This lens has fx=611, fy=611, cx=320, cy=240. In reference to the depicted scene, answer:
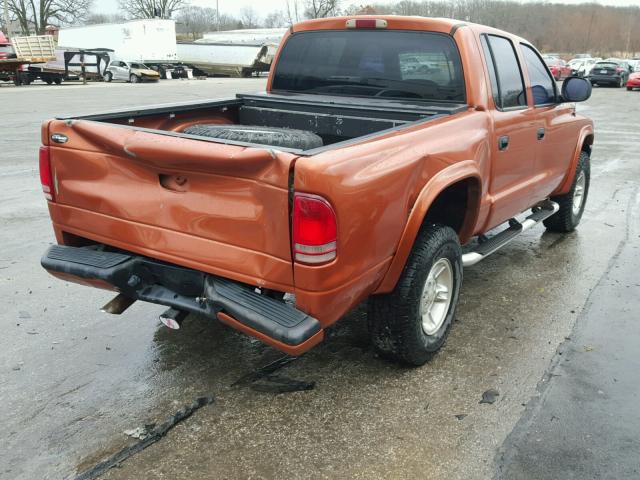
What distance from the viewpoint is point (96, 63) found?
108ft

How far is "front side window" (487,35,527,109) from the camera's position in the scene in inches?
171

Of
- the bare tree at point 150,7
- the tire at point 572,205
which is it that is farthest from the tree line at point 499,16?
the tire at point 572,205

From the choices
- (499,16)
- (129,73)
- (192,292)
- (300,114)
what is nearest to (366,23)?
(300,114)

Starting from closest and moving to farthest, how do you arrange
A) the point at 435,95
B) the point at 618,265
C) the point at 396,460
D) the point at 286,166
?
the point at 286,166, the point at 396,460, the point at 435,95, the point at 618,265

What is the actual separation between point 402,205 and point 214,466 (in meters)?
1.51

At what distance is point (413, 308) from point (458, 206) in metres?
0.98

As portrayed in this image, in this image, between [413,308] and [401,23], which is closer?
[413,308]

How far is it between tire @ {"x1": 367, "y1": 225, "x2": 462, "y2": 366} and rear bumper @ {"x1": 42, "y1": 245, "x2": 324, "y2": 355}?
0.65m

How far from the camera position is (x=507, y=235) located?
15.5 ft

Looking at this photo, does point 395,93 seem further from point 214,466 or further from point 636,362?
point 214,466

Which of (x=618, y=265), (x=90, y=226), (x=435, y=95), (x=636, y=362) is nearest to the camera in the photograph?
(x=90, y=226)

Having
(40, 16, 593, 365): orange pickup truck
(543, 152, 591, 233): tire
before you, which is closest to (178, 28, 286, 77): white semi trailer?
(543, 152, 591, 233): tire

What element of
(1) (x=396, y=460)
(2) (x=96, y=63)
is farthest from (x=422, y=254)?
(2) (x=96, y=63)

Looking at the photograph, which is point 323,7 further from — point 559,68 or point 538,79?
point 538,79
